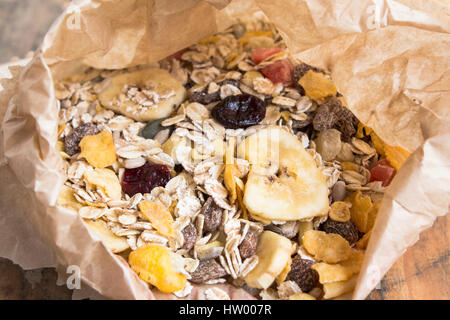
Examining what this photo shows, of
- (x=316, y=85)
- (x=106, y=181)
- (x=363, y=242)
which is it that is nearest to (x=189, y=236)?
(x=106, y=181)

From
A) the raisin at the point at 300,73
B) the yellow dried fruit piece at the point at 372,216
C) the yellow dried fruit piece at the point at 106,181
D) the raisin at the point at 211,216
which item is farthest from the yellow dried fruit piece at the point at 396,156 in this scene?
the yellow dried fruit piece at the point at 106,181

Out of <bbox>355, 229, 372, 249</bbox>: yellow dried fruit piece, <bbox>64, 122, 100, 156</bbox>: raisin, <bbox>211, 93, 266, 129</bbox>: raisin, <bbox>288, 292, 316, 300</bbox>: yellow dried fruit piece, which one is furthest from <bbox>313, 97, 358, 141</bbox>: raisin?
<bbox>64, 122, 100, 156</bbox>: raisin

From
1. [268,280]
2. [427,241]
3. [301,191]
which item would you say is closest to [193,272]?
[268,280]

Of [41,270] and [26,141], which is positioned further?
[41,270]

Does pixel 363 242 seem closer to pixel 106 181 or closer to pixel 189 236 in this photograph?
pixel 189 236

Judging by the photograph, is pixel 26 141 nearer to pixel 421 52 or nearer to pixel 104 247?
pixel 104 247

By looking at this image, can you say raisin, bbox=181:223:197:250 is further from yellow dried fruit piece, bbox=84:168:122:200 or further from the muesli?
yellow dried fruit piece, bbox=84:168:122:200
